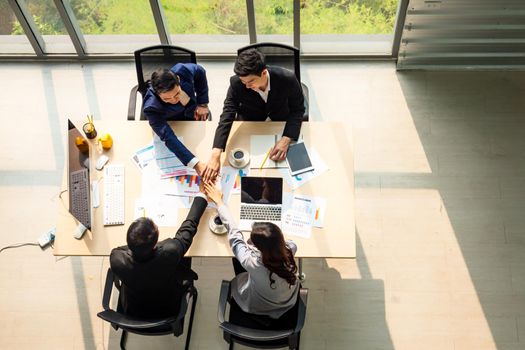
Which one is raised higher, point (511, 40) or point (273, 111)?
point (511, 40)

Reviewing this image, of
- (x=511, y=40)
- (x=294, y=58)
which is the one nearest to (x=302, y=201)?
(x=294, y=58)

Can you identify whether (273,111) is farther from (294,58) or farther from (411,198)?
(411,198)

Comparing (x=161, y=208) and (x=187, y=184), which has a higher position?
(x=187, y=184)

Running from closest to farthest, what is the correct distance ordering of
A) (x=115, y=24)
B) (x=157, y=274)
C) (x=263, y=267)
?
(x=263, y=267)
(x=157, y=274)
(x=115, y=24)

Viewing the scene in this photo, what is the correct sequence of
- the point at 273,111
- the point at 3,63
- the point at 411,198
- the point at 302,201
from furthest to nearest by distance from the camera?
1. the point at 3,63
2. the point at 411,198
3. the point at 273,111
4. the point at 302,201

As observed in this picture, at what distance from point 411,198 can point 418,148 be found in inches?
17.4

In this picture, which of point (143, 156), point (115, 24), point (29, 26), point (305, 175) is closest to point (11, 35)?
point (29, 26)

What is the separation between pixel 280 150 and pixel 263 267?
82 cm

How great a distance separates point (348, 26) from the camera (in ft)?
15.4

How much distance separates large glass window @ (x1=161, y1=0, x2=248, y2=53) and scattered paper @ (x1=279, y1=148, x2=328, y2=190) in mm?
1696

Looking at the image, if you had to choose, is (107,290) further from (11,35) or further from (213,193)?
(11,35)

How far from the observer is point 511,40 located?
14.1ft

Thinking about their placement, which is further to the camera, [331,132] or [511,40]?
[511,40]

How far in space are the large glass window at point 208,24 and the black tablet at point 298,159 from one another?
156 cm
